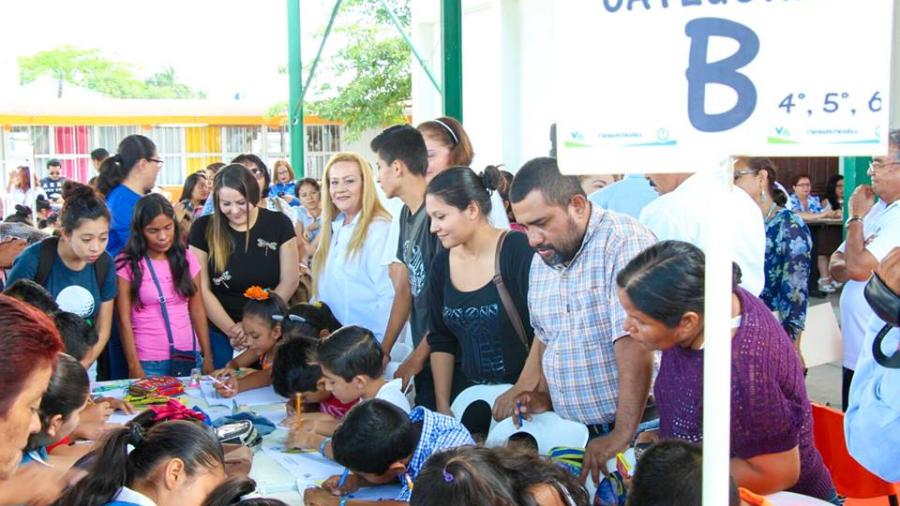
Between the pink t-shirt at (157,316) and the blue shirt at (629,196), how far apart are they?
6.53ft

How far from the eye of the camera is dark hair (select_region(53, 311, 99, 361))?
3.34m

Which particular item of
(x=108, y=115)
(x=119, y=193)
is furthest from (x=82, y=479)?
(x=108, y=115)

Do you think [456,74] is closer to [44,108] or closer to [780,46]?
[780,46]

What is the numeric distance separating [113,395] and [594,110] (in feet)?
9.51

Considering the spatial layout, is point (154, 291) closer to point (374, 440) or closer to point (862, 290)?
point (374, 440)

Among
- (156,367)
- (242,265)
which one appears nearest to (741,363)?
(242,265)

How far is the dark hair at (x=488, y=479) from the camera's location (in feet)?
6.47

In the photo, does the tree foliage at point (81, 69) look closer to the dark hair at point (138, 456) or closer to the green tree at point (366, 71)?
the green tree at point (366, 71)

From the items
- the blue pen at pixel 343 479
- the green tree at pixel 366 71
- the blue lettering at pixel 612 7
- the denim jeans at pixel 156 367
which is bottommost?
the blue pen at pixel 343 479

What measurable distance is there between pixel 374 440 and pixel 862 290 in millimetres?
2435

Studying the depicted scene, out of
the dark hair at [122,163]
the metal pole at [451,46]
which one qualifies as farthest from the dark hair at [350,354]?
the metal pole at [451,46]

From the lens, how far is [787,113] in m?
1.49

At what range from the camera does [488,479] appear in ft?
6.54

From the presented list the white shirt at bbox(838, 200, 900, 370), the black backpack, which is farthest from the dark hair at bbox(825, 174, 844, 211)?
the black backpack
